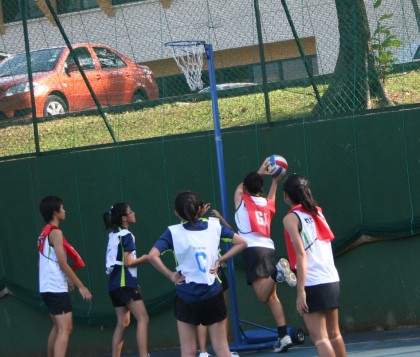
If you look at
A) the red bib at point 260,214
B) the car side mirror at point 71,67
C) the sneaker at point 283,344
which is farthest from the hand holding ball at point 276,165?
the car side mirror at point 71,67

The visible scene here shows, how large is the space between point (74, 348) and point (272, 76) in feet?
12.7

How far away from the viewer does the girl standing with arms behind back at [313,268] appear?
6848 mm

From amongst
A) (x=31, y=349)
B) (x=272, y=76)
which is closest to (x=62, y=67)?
(x=272, y=76)

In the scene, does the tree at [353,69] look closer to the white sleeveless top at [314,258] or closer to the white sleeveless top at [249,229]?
the white sleeveless top at [249,229]

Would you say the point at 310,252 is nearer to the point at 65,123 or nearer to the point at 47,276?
the point at 47,276

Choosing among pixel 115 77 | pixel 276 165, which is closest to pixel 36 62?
pixel 115 77

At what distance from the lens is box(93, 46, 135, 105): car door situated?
11438 mm

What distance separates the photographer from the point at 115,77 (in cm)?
1152

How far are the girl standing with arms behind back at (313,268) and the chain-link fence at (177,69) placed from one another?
10.7ft

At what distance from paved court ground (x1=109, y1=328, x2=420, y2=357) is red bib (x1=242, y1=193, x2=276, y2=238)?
1209 millimetres

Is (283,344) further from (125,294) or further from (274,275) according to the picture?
(125,294)

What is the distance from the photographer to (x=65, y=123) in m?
11.5

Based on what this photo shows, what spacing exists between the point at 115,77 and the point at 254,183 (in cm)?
307

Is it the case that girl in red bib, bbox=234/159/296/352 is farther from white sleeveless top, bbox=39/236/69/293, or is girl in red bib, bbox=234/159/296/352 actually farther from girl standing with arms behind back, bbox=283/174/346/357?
girl standing with arms behind back, bbox=283/174/346/357
